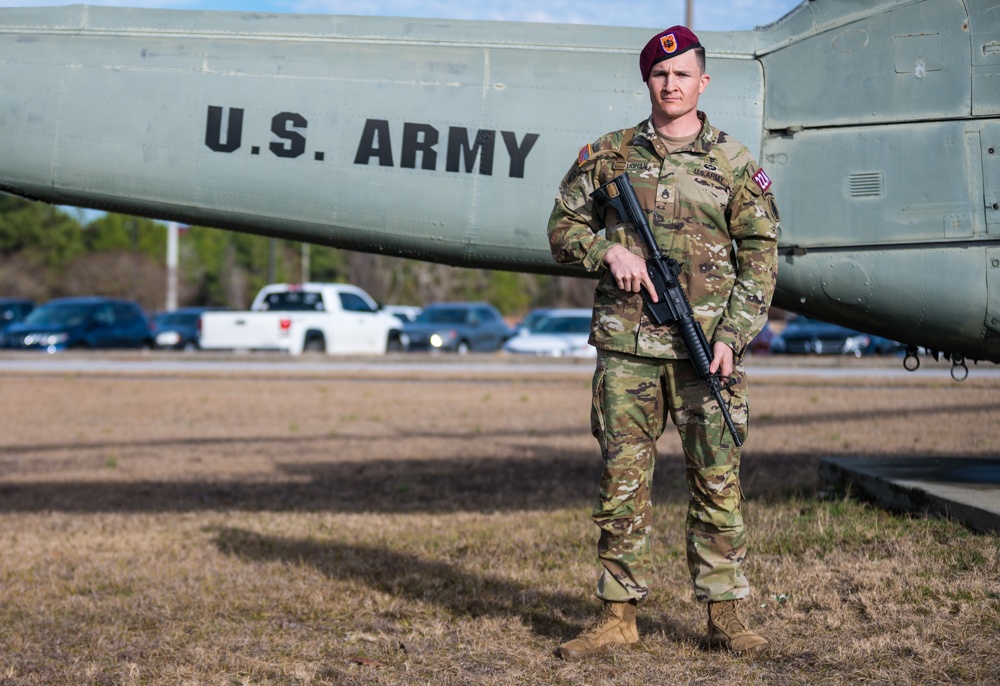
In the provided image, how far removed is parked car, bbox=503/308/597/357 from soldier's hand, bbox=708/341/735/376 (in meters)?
21.5

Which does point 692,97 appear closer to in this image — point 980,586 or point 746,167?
point 746,167

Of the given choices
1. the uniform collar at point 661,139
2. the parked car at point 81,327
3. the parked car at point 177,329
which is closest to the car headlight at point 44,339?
the parked car at point 81,327

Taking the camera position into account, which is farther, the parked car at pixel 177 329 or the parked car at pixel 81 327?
the parked car at pixel 177 329

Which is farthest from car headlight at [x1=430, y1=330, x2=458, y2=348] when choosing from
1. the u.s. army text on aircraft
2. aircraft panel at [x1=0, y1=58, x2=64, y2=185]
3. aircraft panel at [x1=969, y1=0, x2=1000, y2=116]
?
aircraft panel at [x1=969, y1=0, x2=1000, y2=116]

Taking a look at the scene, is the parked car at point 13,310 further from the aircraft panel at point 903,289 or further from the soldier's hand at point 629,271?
the soldier's hand at point 629,271

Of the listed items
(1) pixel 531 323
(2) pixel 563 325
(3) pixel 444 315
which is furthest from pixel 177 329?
(2) pixel 563 325

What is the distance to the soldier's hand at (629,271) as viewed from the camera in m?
3.89

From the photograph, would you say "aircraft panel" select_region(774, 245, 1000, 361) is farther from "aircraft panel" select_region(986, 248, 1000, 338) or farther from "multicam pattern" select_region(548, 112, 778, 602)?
"multicam pattern" select_region(548, 112, 778, 602)

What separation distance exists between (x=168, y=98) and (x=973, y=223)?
13.7 ft

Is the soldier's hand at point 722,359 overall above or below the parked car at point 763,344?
above

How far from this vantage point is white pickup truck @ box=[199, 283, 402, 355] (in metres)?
25.6

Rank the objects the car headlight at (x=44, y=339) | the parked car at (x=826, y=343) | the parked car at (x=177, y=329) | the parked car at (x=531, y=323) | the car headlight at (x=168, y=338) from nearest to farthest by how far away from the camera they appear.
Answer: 1. the parked car at (x=531, y=323)
2. the car headlight at (x=44, y=339)
3. the parked car at (x=826, y=343)
4. the car headlight at (x=168, y=338)
5. the parked car at (x=177, y=329)

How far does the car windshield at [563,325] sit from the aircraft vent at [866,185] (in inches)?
843

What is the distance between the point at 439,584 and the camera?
17.1ft
